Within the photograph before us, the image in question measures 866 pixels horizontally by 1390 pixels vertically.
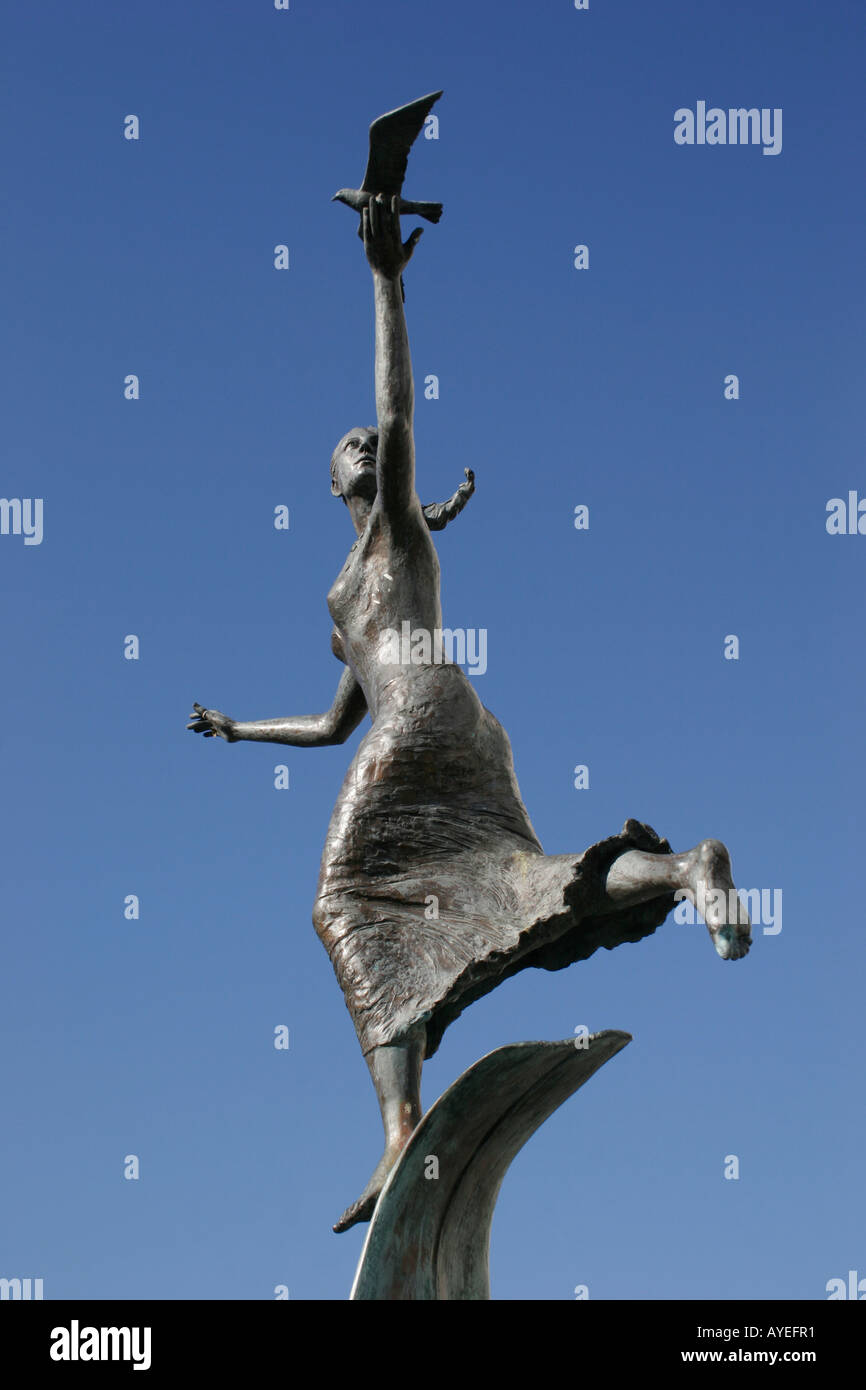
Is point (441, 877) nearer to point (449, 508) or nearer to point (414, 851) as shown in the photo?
point (414, 851)

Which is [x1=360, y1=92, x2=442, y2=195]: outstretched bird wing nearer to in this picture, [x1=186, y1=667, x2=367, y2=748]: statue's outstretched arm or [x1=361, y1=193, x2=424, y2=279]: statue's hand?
[x1=361, y1=193, x2=424, y2=279]: statue's hand

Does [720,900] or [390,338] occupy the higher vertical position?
[390,338]

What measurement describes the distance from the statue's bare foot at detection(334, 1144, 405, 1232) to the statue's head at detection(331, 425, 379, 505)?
3.22 metres

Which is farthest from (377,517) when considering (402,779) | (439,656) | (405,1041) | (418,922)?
(405,1041)

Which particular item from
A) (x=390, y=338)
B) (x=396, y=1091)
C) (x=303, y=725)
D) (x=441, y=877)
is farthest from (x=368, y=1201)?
(x=390, y=338)

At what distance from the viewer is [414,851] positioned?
8.05 metres

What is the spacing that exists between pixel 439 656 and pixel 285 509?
202 centimetres

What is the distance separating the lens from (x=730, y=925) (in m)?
6.67

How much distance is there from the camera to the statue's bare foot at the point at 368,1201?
7168 mm

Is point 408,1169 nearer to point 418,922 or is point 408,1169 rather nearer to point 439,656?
point 418,922

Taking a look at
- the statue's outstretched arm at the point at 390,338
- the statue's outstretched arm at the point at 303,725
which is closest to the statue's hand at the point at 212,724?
the statue's outstretched arm at the point at 303,725

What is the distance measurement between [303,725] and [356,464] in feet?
4.61

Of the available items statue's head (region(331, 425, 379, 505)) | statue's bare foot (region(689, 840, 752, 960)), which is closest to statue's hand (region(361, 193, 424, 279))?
statue's head (region(331, 425, 379, 505))

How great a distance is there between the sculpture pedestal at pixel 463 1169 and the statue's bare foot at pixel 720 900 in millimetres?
973
